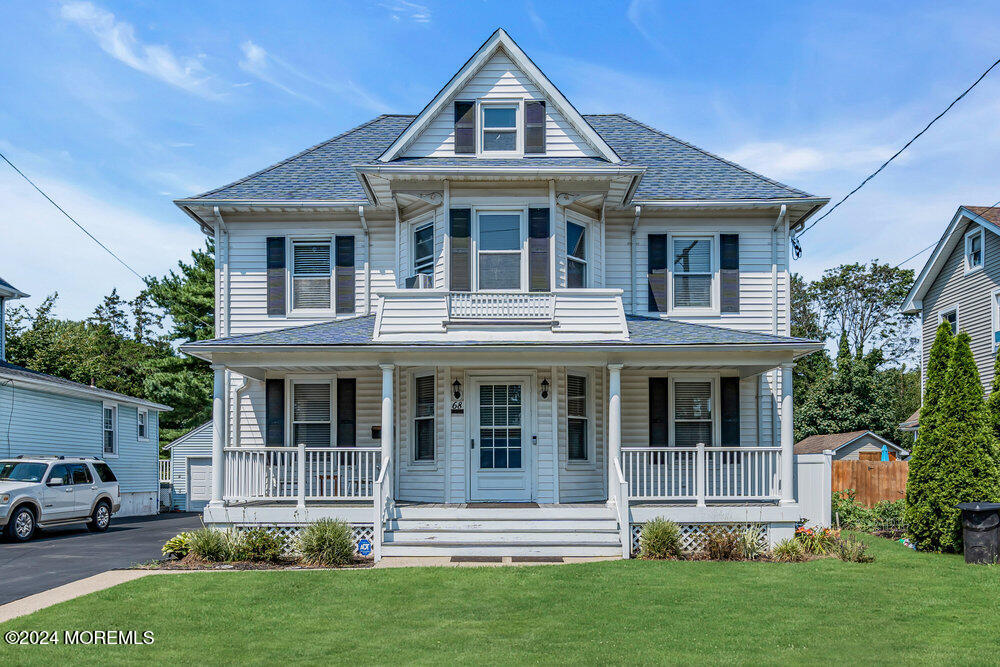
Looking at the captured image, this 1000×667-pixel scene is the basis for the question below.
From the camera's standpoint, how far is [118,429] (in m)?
28.9

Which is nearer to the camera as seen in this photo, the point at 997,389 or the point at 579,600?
the point at 579,600

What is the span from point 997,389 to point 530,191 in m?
9.39

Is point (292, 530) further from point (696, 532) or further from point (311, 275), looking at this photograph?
point (696, 532)

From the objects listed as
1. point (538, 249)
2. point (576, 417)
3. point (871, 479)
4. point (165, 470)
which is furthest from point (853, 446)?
point (165, 470)

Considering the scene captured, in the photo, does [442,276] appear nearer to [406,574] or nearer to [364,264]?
[364,264]

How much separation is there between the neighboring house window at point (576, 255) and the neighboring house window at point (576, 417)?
1897 mm

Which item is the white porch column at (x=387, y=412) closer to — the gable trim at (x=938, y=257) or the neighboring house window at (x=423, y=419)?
the neighboring house window at (x=423, y=419)

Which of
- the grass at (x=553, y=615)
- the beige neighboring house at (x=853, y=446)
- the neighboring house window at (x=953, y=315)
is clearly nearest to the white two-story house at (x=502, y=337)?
the grass at (x=553, y=615)

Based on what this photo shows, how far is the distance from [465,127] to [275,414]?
6.84m

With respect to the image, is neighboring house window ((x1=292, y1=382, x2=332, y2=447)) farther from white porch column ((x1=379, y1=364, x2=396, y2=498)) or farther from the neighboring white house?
the neighboring white house

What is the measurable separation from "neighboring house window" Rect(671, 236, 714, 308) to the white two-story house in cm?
4

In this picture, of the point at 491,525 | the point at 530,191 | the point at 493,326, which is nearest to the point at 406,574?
the point at 491,525

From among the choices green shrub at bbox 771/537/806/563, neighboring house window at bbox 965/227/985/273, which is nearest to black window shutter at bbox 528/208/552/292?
green shrub at bbox 771/537/806/563

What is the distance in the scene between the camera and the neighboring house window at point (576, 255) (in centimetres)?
1692
